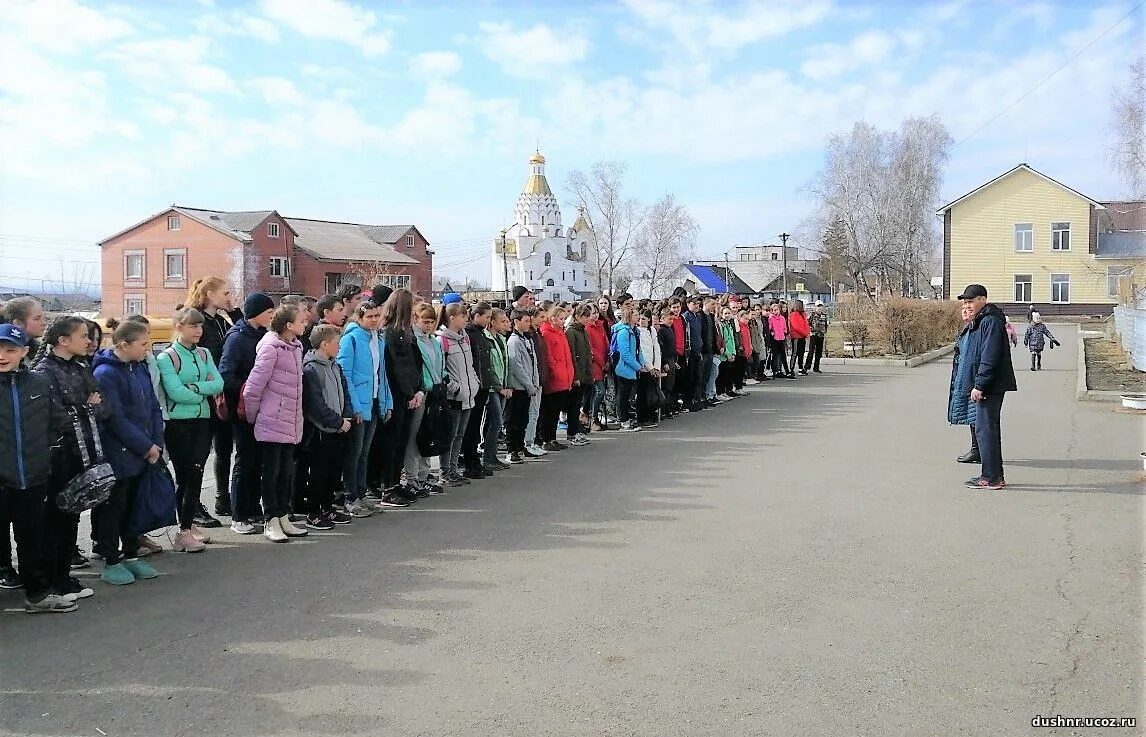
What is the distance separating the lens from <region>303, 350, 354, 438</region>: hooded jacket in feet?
27.8

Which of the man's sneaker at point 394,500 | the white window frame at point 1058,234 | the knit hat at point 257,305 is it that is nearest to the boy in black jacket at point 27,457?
the knit hat at point 257,305

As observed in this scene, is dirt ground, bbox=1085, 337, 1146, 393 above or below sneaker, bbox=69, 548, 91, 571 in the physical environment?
above

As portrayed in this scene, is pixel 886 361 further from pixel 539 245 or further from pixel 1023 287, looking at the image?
pixel 539 245

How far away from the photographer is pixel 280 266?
76375 millimetres

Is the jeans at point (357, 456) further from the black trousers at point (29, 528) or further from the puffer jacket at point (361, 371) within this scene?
the black trousers at point (29, 528)

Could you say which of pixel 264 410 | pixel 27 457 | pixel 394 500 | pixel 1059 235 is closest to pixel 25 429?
pixel 27 457

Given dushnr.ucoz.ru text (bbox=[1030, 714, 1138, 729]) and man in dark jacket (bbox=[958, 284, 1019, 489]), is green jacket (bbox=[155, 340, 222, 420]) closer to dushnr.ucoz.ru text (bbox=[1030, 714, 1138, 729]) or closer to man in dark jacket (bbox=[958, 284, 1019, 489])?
dushnr.ucoz.ru text (bbox=[1030, 714, 1138, 729])

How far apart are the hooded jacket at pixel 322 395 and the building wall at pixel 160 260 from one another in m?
68.4

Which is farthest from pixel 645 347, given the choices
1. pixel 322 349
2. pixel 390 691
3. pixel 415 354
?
pixel 390 691

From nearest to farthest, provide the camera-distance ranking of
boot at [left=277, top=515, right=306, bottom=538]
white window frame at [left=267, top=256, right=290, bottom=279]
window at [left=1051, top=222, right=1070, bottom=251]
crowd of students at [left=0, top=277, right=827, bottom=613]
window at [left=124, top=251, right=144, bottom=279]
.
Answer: crowd of students at [left=0, top=277, right=827, bottom=613] → boot at [left=277, top=515, right=306, bottom=538] → window at [left=1051, top=222, right=1070, bottom=251] → white window frame at [left=267, top=256, right=290, bottom=279] → window at [left=124, top=251, right=144, bottom=279]

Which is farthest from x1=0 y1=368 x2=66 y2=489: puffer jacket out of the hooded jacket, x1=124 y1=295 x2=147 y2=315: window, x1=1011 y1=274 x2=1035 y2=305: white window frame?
x1=124 y1=295 x2=147 y2=315: window

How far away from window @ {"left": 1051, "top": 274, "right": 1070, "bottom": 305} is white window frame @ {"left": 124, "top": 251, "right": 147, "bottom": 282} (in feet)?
215

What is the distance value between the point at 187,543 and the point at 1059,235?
226ft

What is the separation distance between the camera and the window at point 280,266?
7575 centimetres
